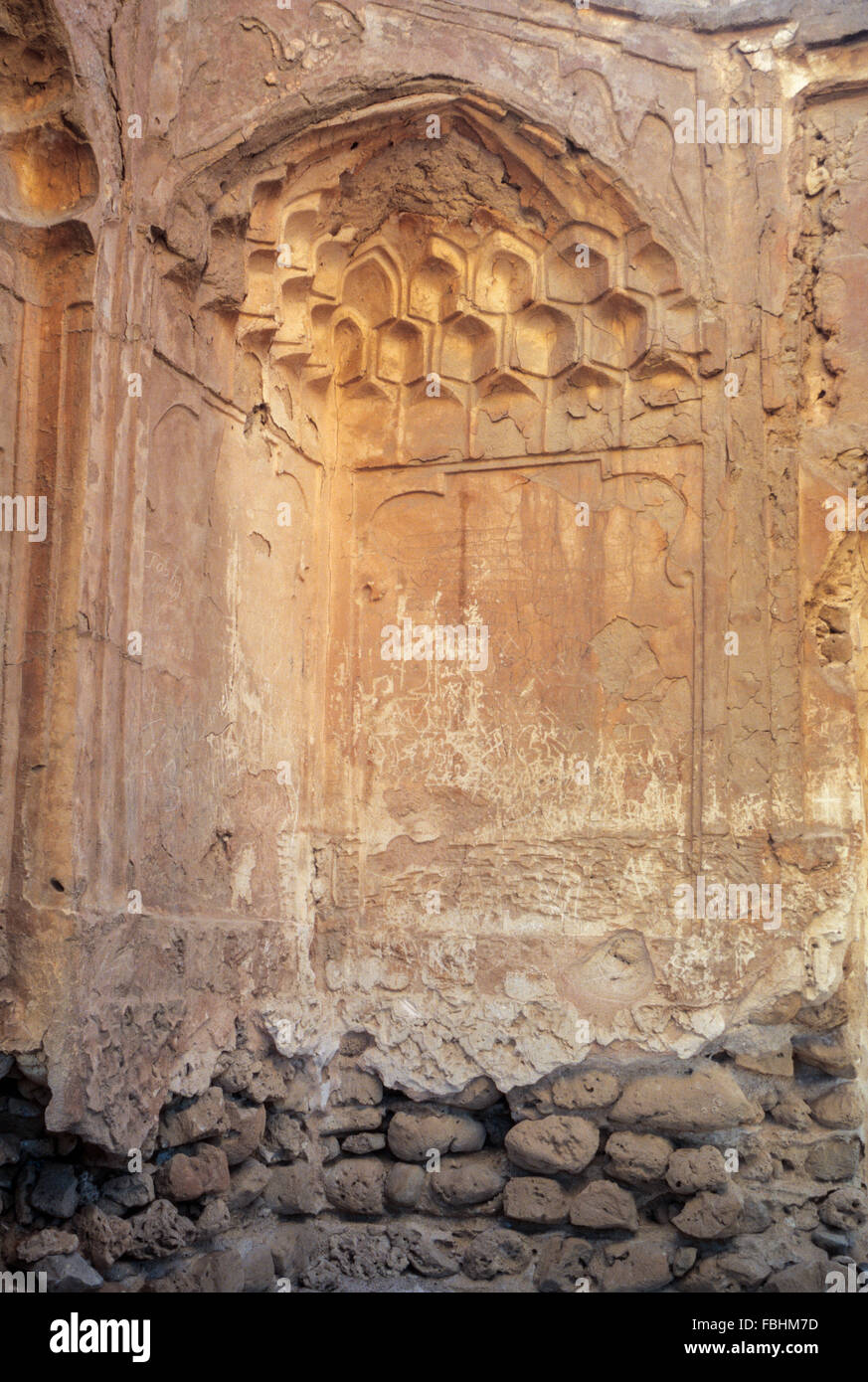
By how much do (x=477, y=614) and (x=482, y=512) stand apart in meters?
0.50

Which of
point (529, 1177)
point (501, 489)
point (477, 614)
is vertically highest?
point (501, 489)

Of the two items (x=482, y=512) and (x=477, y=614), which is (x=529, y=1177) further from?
(x=482, y=512)

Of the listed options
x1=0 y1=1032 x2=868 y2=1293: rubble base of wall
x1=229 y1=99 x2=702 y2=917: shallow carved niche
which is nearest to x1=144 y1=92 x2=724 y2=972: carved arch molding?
x1=229 y1=99 x2=702 y2=917: shallow carved niche

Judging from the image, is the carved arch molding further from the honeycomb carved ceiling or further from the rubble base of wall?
the rubble base of wall

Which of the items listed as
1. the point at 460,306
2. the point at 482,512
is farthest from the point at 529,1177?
the point at 460,306

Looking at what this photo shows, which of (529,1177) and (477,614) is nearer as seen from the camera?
(529,1177)

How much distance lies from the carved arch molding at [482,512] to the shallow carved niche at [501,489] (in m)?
0.01

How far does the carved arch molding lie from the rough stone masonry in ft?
0.07

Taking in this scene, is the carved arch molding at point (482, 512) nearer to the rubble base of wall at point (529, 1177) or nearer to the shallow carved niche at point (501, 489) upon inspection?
the shallow carved niche at point (501, 489)

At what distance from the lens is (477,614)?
6781 mm

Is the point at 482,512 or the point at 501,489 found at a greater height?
the point at 501,489

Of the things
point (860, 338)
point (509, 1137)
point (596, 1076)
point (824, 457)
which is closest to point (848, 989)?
point (596, 1076)

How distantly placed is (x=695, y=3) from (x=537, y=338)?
5.70ft

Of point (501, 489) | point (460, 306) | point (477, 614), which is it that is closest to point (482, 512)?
point (501, 489)
